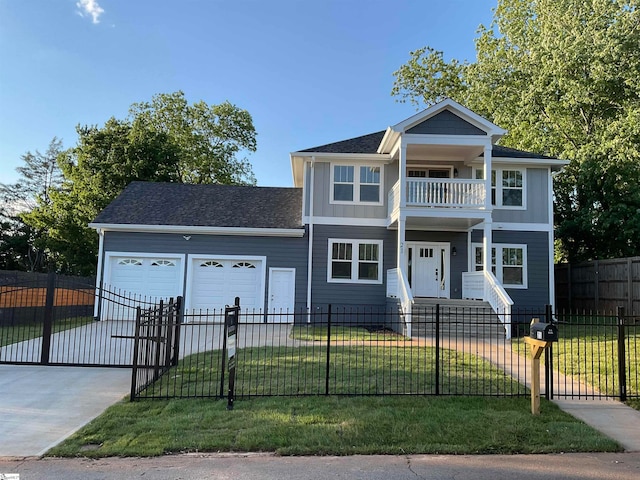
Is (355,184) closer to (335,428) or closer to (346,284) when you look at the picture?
Result: (346,284)

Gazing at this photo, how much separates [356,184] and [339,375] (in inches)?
398

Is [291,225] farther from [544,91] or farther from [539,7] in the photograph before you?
[539,7]

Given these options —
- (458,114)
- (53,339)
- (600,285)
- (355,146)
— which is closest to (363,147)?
(355,146)

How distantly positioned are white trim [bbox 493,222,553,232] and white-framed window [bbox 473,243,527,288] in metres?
0.58

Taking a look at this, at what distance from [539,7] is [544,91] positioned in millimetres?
6313

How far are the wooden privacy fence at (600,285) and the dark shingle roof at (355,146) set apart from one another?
9104 mm


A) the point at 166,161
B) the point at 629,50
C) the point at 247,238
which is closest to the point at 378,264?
the point at 247,238

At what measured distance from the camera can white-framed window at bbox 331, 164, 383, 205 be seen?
16.9m

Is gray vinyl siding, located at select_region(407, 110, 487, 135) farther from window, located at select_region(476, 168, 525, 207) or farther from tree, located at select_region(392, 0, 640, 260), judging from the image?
tree, located at select_region(392, 0, 640, 260)

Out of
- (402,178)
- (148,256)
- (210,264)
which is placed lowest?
(210,264)

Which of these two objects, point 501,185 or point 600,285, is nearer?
point 600,285

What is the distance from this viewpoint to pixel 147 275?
16766mm

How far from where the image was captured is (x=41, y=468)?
15.0ft

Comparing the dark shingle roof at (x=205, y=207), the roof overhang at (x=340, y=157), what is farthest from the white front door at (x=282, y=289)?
the roof overhang at (x=340, y=157)
